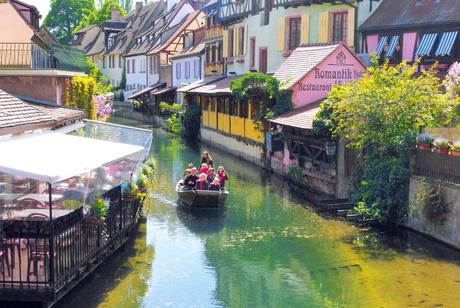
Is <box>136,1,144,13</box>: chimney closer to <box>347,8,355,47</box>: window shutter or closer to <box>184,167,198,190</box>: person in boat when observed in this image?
<box>347,8,355,47</box>: window shutter

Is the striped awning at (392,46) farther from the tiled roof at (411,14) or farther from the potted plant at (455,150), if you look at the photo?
the potted plant at (455,150)

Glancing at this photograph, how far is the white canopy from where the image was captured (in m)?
9.46

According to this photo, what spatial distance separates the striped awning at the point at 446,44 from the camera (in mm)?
23531

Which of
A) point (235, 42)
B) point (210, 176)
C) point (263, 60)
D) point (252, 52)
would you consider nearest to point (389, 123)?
point (210, 176)

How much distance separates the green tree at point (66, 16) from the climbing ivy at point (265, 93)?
58.7m

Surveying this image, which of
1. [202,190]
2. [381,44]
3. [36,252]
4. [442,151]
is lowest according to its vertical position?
[202,190]

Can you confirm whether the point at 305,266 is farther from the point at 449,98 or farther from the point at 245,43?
the point at 245,43

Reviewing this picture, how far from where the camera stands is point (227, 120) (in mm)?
34062

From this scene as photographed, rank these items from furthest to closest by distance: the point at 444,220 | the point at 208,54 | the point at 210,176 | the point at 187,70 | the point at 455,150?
the point at 187,70 → the point at 208,54 → the point at 210,176 → the point at 444,220 → the point at 455,150

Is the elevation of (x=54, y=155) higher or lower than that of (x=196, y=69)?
lower

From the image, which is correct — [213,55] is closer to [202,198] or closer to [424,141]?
[202,198]

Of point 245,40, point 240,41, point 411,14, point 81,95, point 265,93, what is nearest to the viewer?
point 81,95

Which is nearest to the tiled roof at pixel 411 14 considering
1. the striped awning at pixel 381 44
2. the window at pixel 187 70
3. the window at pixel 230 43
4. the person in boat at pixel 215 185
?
the striped awning at pixel 381 44

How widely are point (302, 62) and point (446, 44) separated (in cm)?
547
